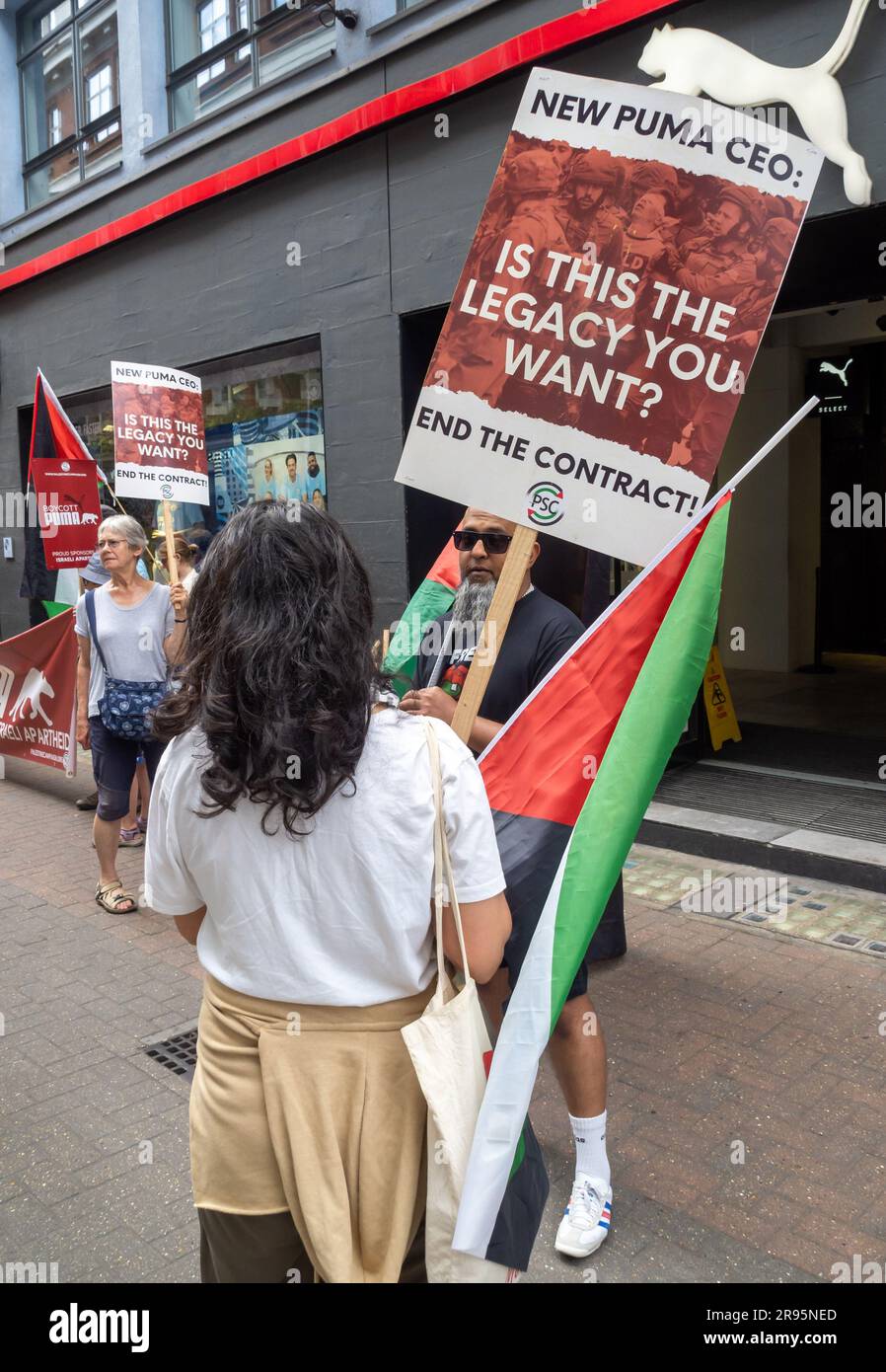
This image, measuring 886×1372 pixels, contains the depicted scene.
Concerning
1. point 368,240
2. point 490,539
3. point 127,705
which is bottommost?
point 127,705

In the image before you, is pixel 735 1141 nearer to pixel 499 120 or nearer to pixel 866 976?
pixel 866 976

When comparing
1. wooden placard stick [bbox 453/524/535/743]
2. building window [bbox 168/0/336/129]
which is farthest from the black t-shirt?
building window [bbox 168/0/336/129]

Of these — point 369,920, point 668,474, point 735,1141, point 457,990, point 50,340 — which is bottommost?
point 735,1141

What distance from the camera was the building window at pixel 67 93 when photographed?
1162cm

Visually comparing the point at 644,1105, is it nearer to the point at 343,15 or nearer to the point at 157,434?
the point at 157,434

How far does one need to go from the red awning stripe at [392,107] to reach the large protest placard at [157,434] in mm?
2483

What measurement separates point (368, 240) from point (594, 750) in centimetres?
668

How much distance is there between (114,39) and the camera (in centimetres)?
1135

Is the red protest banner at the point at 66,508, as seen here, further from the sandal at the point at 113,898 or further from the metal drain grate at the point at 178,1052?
the metal drain grate at the point at 178,1052

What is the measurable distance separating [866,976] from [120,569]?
430 centimetres

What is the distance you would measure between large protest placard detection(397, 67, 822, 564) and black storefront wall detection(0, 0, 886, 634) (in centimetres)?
328

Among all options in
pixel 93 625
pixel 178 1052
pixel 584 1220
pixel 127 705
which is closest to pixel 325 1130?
pixel 584 1220

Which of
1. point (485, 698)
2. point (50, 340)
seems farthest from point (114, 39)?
point (485, 698)

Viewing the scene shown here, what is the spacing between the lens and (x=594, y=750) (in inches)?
105
